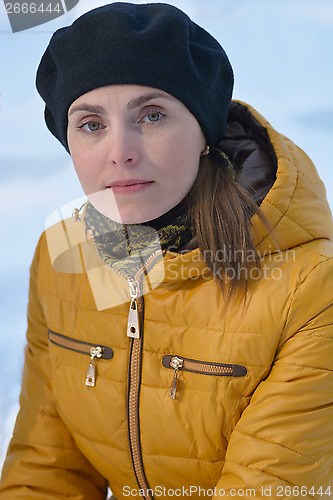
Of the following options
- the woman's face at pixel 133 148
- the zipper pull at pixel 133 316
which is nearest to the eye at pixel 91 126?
the woman's face at pixel 133 148

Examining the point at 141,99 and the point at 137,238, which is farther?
the point at 137,238

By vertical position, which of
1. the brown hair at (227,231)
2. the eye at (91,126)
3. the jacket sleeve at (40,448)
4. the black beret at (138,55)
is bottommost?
the jacket sleeve at (40,448)

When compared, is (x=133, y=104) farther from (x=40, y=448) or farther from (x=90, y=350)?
(x=40, y=448)

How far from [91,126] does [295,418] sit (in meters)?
0.60

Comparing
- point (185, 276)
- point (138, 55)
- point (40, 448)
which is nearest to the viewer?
point (138, 55)

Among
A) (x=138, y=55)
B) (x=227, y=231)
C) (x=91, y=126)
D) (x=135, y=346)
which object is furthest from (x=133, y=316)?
(x=138, y=55)

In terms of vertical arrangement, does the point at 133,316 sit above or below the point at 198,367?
above

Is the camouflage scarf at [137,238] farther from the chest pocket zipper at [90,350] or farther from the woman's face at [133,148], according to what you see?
the chest pocket zipper at [90,350]

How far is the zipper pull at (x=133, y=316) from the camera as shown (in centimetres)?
100

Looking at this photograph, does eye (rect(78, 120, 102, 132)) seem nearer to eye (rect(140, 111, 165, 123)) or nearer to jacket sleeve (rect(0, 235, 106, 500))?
eye (rect(140, 111, 165, 123))

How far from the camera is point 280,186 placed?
92cm

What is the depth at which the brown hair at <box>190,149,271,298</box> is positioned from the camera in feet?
3.03

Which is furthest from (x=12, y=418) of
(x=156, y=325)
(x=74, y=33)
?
(x=74, y=33)

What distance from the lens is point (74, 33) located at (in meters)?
0.90
